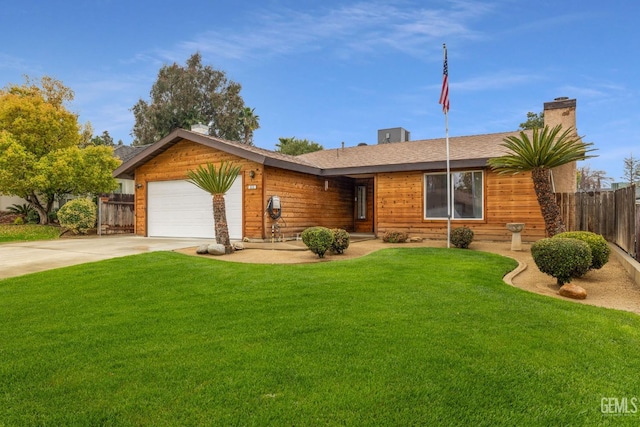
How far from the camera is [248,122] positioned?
3772 centimetres

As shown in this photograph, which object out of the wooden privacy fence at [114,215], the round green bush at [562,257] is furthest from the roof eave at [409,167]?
the wooden privacy fence at [114,215]

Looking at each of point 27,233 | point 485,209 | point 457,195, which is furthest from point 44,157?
point 485,209

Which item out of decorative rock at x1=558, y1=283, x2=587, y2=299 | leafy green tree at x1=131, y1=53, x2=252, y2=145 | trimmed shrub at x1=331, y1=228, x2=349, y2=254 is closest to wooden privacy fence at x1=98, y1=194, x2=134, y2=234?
trimmed shrub at x1=331, y1=228, x2=349, y2=254

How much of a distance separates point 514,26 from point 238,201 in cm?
1055

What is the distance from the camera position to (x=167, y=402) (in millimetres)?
2420

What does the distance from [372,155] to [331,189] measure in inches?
83.9

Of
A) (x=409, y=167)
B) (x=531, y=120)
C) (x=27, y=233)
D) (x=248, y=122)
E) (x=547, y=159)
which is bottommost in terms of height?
(x=27, y=233)

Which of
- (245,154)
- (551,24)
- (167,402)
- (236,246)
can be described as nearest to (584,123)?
(551,24)

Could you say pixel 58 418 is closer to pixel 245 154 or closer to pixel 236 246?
pixel 236 246

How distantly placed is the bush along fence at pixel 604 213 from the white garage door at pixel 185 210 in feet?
32.1

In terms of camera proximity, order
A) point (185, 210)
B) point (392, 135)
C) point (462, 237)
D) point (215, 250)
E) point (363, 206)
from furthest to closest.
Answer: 1. point (392, 135)
2. point (363, 206)
3. point (185, 210)
4. point (462, 237)
5. point (215, 250)

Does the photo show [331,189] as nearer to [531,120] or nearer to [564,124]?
[564,124]

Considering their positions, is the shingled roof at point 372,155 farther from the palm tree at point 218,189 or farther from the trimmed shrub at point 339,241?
the trimmed shrub at point 339,241

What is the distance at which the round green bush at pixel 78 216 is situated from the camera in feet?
48.9
